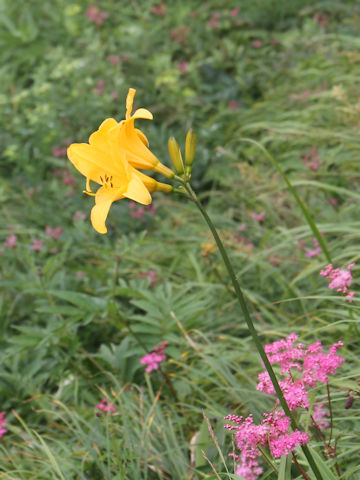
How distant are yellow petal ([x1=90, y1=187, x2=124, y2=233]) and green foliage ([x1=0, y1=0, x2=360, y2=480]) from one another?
0.57 metres

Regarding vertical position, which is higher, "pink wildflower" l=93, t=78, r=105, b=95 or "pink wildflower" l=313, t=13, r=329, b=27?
"pink wildflower" l=93, t=78, r=105, b=95

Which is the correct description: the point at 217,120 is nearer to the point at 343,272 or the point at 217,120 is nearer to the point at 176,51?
the point at 176,51

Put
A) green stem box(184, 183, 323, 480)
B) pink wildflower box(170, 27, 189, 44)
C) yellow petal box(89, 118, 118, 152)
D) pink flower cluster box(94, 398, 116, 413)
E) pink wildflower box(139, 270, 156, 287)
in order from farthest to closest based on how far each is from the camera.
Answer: pink wildflower box(170, 27, 189, 44)
pink wildflower box(139, 270, 156, 287)
pink flower cluster box(94, 398, 116, 413)
yellow petal box(89, 118, 118, 152)
green stem box(184, 183, 323, 480)

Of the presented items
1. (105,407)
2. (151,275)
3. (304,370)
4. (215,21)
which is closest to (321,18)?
(215,21)

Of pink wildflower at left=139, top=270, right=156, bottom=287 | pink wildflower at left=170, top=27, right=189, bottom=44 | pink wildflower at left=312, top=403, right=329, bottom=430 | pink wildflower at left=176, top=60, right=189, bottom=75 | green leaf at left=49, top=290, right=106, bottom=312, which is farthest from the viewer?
pink wildflower at left=170, top=27, right=189, bottom=44

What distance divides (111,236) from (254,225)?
43.1 inches

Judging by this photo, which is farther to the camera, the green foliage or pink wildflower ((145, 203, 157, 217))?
pink wildflower ((145, 203, 157, 217))

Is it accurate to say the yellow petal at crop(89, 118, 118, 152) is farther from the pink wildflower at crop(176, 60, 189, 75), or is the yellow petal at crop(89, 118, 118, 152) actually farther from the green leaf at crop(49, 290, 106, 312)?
the pink wildflower at crop(176, 60, 189, 75)

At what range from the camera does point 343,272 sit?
1506 millimetres

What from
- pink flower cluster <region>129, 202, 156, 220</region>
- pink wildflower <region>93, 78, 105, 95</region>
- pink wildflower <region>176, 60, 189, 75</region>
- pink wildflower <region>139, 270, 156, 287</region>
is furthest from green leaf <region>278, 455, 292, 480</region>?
pink wildflower <region>176, 60, 189, 75</region>

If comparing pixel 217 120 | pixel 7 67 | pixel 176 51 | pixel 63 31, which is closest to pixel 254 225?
pixel 217 120

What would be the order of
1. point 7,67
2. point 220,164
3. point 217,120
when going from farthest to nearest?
point 7,67 → point 217,120 → point 220,164

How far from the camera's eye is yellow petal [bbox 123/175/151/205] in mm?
1248

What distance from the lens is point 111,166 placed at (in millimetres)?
Answer: 1335
